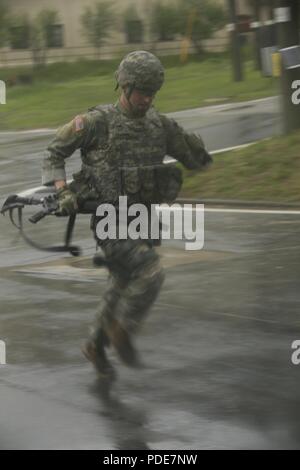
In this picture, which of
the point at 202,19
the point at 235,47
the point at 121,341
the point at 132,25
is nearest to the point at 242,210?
the point at 121,341

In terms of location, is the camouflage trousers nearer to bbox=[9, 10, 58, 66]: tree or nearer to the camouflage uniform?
the camouflage uniform

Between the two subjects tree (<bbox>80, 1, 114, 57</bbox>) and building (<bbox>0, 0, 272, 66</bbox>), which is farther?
tree (<bbox>80, 1, 114, 57</bbox>)

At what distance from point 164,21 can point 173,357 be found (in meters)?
41.3

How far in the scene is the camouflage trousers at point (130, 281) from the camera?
6656 mm

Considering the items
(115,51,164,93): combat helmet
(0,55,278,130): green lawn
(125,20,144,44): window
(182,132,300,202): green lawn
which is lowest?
(115,51,164,93): combat helmet

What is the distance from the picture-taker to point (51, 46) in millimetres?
51156

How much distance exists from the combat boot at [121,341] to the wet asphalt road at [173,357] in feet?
0.25

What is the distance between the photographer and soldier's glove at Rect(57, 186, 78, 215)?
6.52 metres

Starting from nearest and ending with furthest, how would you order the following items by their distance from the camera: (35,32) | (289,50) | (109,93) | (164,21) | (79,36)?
(289,50)
(109,93)
(164,21)
(35,32)
(79,36)

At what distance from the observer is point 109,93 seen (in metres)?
31.0

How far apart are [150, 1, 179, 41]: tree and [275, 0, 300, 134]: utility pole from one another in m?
31.9

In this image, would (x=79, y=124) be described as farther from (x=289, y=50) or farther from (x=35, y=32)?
(x=35, y=32)

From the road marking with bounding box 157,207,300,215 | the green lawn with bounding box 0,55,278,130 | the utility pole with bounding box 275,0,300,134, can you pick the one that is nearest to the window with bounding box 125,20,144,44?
the green lawn with bounding box 0,55,278,130

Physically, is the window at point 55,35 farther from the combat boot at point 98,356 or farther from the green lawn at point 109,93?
the combat boot at point 98,356
